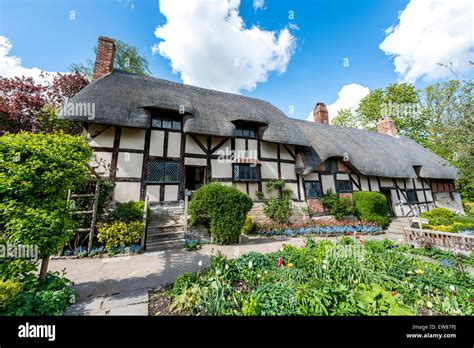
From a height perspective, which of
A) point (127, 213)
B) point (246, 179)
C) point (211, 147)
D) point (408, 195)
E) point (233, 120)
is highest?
point (233, 120)

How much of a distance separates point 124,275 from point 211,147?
6072 millimetres

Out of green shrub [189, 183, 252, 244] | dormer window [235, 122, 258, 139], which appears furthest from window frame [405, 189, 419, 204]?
green shrub [189, 183, 252, 244]

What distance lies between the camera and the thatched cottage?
698cm

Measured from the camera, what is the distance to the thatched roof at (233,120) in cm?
695

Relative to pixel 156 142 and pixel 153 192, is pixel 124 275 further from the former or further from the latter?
pixel 156 142

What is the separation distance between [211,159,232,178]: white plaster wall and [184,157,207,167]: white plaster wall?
426 mm

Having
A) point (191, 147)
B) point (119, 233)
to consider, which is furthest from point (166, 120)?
point (119, 233)

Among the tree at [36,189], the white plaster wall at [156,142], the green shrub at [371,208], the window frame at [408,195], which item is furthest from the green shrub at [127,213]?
the window frame at [408,195]

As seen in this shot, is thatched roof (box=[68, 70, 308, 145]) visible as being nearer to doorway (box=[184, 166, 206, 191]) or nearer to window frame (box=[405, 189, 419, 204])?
doorway (box=[184, 166, 206, 191])

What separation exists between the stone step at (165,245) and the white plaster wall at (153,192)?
2.25 meters

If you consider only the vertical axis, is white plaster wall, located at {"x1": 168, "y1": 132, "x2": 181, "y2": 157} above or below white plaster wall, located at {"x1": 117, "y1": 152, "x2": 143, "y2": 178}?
above

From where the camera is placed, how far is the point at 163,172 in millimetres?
7617
